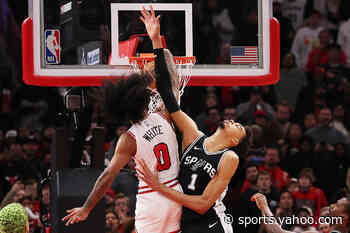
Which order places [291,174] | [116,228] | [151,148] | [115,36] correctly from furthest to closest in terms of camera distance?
1. [291,174]
2. [116,228]
3. [115,36]
4. [151,148]

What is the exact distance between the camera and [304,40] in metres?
12.2

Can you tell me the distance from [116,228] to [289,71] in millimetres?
4321

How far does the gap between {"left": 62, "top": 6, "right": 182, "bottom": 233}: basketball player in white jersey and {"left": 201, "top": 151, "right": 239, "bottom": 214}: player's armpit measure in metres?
0.22

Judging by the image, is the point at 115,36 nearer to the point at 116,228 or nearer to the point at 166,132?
the point at 166,132

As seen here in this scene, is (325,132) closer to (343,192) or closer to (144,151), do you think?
(343,192)

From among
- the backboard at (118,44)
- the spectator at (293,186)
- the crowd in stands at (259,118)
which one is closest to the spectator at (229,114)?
the crowd in stands at (259,118)

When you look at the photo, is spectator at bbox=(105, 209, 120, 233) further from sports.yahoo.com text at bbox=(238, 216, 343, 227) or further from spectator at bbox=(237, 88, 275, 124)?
spectator at bbox=(237, 88, 275, 124)

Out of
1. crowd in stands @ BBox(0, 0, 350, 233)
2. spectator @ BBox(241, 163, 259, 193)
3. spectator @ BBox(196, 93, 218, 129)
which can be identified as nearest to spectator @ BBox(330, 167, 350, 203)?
crowd in stands @ BBox(0, 0, 350, 233)

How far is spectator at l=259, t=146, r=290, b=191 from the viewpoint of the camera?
31.6 ft

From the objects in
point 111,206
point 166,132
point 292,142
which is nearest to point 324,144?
point 292,142

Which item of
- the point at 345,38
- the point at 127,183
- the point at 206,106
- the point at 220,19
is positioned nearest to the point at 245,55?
the point at 220,19

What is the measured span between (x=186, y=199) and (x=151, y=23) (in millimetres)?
1469

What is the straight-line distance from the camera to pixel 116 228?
8.48m

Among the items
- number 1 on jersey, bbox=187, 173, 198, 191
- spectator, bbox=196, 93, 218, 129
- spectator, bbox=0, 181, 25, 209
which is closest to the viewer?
number 1 on jersey, bbox=187, 173, 198, 191
